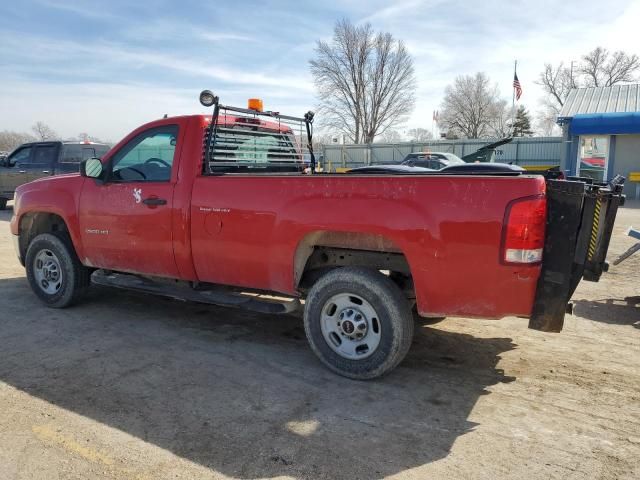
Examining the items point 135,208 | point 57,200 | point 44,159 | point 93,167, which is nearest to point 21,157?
point 44,159

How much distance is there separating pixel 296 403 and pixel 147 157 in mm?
2848

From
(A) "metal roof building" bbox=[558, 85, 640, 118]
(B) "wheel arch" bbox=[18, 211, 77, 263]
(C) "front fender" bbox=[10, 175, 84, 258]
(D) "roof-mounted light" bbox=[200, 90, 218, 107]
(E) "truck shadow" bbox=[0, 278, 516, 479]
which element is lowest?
(E) "truck shadow" bbox=[0, 278, 516, 479]

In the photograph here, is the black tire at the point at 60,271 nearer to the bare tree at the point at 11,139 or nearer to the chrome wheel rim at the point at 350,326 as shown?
the chrome wheel rim at the point at 350,326

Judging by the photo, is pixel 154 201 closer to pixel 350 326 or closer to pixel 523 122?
pixel 350 326

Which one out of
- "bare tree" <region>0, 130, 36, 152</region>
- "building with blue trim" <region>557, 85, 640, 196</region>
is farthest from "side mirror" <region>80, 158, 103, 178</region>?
"bare tree" <region>0, 130, 36, 152</region>

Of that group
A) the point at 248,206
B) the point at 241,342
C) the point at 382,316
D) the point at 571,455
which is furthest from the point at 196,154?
the point at 571,455

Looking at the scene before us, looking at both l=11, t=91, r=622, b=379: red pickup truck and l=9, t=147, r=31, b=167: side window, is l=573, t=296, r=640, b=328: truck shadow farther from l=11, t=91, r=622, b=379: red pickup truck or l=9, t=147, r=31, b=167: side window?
l=9, t=147, r=31, b=167: side window

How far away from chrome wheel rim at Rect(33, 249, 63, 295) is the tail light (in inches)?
183

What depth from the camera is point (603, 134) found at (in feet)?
71.9

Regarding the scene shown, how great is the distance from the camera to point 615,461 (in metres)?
2.85

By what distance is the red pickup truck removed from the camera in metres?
3.33

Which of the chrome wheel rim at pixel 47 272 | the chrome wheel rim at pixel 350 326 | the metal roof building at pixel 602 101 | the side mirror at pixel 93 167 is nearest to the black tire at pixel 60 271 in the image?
the chrome wheel rim at pixel 47 272

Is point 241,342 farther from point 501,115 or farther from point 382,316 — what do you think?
point 501,115

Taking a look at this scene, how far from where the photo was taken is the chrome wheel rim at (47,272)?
225 inches
